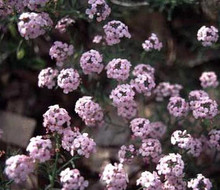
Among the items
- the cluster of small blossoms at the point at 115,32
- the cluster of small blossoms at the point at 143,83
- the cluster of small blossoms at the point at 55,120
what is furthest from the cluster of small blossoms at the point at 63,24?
the cluster of small blossoms at the point at 55,120

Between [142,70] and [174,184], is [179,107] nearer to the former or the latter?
[142,70]

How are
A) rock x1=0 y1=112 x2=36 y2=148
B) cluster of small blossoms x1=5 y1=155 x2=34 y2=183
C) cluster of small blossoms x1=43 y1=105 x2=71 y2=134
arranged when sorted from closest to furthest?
1. cluster of small blossoms x1=5 y1=155 x2=34 y2=183
2. cluster of small blossoms x1=43 y1=105 x2=71 y2=134
3. rock x1=0 y1=112 x2=36 y2=148

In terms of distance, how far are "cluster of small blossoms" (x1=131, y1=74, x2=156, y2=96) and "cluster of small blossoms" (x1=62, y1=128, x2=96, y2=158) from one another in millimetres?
1035

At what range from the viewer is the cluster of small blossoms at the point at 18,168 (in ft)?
16.4

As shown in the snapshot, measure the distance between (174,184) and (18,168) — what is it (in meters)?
1.84

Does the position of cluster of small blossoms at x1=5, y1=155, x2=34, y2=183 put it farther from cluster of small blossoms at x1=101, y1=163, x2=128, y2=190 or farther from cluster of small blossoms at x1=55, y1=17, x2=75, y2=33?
cluster of small blossoms at x1=55, y1=17, x2=75, y2=33

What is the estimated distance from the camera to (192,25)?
815 centimetres

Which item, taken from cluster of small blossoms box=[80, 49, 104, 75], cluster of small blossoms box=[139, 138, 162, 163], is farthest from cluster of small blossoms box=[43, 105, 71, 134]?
cluster of small blossoms box=[139, 138, 162, 163]

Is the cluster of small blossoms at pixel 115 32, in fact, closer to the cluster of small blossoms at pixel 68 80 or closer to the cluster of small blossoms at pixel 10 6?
the cluster of small blossoms at pixel 68 80

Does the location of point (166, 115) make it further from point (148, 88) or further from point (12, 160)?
point (12, 160)

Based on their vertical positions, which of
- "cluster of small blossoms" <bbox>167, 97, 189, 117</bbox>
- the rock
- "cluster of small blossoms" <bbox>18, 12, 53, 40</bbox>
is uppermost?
"cluster of small blossoms" <bbox>18, 12, 53, 40</bbox>

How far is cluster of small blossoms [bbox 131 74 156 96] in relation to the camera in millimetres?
6074

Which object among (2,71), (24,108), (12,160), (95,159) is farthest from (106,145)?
(12,160)

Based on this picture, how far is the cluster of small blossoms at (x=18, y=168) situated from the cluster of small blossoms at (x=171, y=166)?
1.53 metres
